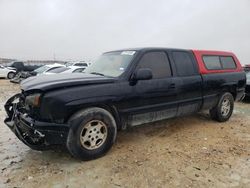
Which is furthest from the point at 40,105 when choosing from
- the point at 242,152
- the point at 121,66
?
the point at 242,152

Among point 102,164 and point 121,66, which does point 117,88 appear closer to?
point 121,66

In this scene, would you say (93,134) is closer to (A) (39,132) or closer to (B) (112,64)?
(A) (39,132)

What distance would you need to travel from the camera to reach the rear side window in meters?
5.56

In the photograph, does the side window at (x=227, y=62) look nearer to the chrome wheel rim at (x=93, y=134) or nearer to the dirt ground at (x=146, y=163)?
the dirt ground at (x=146, y=163)

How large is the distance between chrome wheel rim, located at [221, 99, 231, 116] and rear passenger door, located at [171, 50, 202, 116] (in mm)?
994

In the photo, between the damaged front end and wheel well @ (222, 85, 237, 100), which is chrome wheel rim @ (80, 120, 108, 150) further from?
wheel well @ (222, 85, 237, 100)

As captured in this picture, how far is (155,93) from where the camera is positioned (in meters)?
4.30

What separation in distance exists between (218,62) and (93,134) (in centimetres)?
389

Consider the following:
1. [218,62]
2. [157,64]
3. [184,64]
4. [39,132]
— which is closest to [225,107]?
[218,62]

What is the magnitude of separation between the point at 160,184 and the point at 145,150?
1074mm

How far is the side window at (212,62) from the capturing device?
5523 mm

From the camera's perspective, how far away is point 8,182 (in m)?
3.05

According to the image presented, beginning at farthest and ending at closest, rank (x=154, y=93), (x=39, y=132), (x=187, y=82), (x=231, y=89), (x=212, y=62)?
(x=231, y=89)
(x=212, y=62)
(x=187, y=82)
(x=154, y=93)
(x=39, y=132)

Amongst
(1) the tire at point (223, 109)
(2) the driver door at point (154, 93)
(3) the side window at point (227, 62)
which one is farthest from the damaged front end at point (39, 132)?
(3) the side window at point (227, 62)
